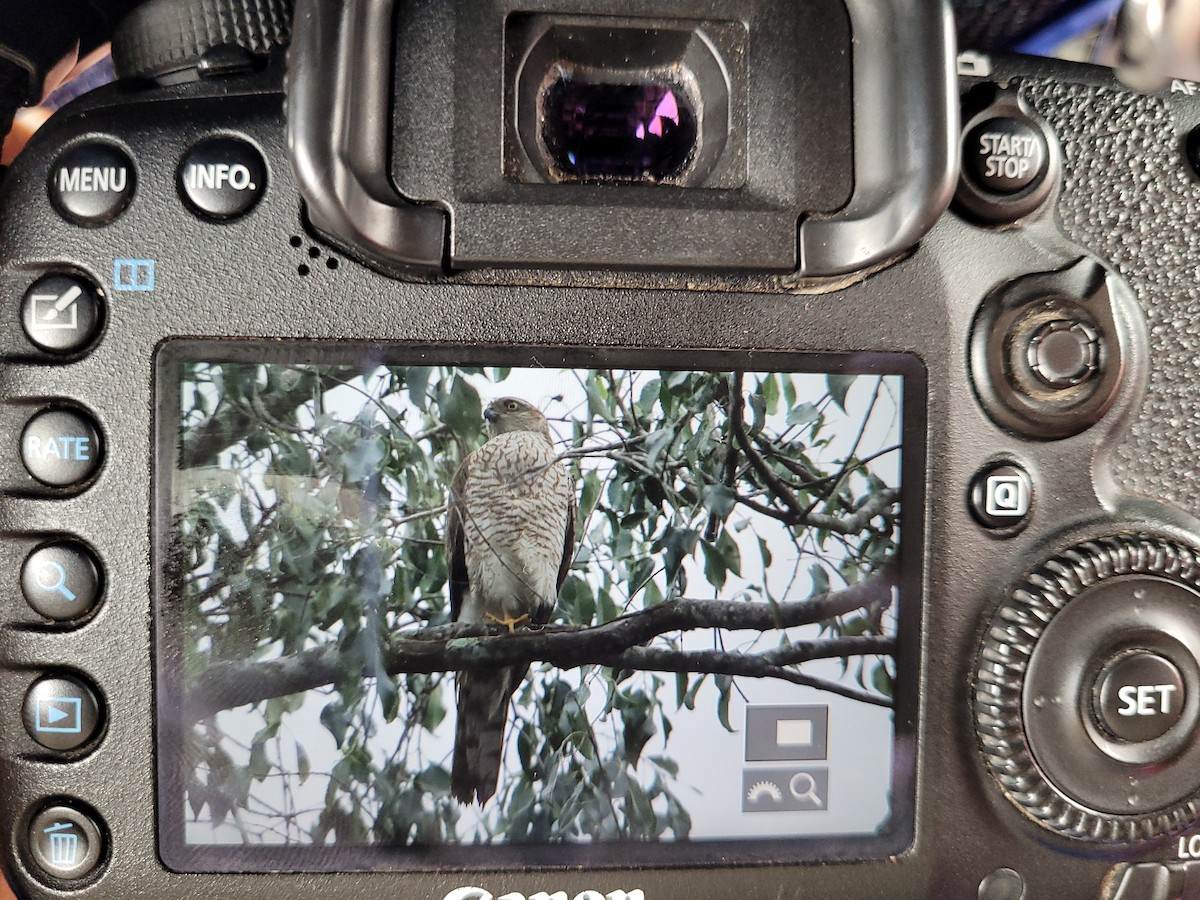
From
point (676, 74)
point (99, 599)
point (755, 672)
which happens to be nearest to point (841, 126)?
point (676, 74)

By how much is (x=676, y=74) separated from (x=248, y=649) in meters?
0.23

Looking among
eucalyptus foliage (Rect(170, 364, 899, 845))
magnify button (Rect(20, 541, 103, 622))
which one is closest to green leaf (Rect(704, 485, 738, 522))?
eucalyptus foliage (Rect(170, 364, 899, 845))

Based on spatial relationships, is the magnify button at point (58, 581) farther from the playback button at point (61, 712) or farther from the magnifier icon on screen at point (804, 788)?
the magnifier icon on screen at point (804, 788)

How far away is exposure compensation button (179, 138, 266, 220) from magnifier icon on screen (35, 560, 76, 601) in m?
0.12

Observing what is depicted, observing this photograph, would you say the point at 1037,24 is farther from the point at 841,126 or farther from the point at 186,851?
the point at 186,851

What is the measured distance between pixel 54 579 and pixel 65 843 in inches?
3.5

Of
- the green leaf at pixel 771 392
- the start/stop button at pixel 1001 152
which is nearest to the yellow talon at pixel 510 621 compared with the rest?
the green leaf at pixel 771 392

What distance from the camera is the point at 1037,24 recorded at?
371 mm

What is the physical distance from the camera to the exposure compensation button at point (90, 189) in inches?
12.5

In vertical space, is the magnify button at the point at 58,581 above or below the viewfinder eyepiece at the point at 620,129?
below

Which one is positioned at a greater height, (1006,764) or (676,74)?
(676,74)

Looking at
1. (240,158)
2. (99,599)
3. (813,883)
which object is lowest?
(813,883)

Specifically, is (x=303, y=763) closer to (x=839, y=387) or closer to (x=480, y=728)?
(x=480, y=728)

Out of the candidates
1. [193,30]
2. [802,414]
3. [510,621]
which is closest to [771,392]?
[802,414]
